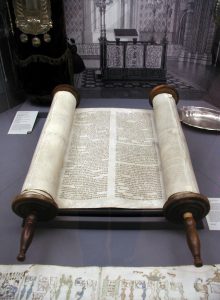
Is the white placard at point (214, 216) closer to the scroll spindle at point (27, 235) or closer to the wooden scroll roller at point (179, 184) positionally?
the wooden scroll roller at point (179, 184)

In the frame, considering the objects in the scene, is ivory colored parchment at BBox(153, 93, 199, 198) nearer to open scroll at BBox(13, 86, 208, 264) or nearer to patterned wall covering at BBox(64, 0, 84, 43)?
open scroll at BBox(13, 86, 208, 264)

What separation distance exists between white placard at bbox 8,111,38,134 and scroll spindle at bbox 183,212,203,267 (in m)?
0.94

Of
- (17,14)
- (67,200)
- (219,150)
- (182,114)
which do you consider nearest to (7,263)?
(67,200)

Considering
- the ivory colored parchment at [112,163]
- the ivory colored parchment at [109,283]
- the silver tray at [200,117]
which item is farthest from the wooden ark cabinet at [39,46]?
the ivory colored parchment at [109,283]

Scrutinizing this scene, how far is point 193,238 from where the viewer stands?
79 cm

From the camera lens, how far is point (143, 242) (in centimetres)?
90

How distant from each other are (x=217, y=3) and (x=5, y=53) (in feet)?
3.90

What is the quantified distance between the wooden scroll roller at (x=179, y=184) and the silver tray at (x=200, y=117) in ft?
0.86

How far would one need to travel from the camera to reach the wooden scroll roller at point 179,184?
831 mm

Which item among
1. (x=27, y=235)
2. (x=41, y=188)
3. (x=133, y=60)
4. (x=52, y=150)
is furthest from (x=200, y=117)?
(x=27, y=235)

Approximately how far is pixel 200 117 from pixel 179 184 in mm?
738

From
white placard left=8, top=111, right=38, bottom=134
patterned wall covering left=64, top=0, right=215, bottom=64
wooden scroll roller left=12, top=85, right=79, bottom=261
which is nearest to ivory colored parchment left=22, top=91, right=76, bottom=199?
wooden scroll roller left=12, top=85, right=79, bottom=261

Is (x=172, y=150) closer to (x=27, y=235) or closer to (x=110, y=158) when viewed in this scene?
(x=110, y=158)

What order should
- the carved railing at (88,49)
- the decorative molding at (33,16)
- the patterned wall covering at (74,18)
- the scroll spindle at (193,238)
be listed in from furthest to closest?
1. the carved railing at (88,49)
2. the patterned wall covering at (74,18)
3. the decorative molding at (33,16)
4. the scroll spindle at (193,238)
